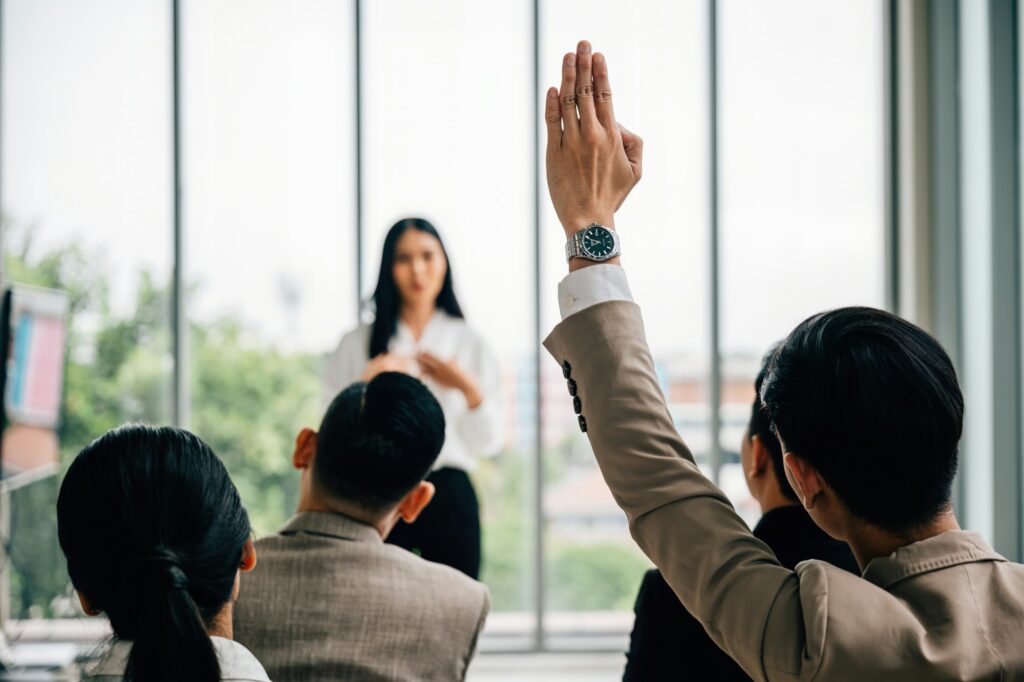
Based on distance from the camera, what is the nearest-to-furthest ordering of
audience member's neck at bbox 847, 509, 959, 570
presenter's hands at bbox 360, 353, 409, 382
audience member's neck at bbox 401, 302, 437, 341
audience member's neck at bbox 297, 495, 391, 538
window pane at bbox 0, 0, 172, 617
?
audience member's neck at bbox 847, 509, 959, 570 < audience member's neck at bbox 297, 495, 391, 538 < presenter's hands at bbox 360, 353, 409, 382 < audience member's neck at bbox 401, 302, 437, 341 < window pane at bbox 0, 0, 172, 617

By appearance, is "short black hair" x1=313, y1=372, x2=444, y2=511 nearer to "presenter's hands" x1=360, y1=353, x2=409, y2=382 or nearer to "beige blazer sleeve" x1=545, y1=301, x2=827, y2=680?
"beige blazer sleeve" x1=545, y1=301, x2=827, y2=680

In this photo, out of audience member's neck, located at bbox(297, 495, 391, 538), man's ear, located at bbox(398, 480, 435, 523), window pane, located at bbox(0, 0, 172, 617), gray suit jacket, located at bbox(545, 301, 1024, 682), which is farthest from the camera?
window pane, located at bbox(0, 0, 172, 617)

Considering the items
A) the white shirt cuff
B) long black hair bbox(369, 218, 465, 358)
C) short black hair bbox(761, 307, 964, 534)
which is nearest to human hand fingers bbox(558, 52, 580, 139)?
the white shirt cuff

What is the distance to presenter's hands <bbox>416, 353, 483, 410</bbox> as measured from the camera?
125 inches

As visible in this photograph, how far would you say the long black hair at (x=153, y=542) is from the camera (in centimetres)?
88

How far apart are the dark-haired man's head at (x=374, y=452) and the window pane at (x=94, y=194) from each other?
8.83 ft

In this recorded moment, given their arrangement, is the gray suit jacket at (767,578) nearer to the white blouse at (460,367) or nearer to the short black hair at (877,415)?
the short black hair at (877,415)

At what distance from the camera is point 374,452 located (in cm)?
159

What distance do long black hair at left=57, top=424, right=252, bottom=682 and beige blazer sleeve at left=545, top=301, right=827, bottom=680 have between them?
1.33ft

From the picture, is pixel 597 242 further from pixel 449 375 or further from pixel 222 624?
pixel 449 375

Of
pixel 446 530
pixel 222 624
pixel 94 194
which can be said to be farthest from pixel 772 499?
pixel 94 194

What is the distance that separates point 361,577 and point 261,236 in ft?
9.59

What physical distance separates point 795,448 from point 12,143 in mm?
4127

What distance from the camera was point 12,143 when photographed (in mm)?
4031
